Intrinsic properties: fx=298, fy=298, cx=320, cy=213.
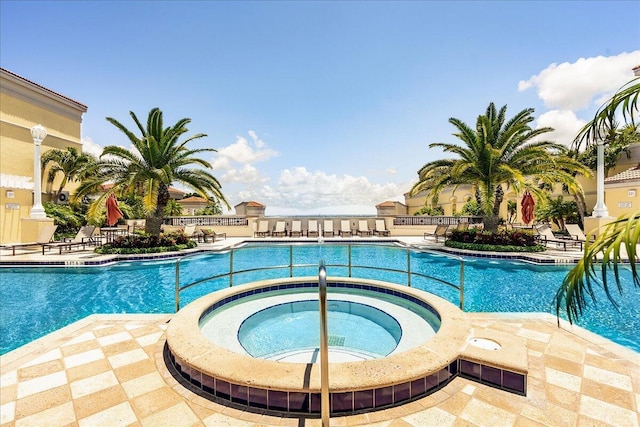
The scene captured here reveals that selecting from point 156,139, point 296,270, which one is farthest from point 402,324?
point 156,139

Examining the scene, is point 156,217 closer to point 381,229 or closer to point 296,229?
point 296,229

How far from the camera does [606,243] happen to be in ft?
4.40

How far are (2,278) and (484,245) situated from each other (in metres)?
17.0

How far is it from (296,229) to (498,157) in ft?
39.6

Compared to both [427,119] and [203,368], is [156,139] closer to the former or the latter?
[427,119]

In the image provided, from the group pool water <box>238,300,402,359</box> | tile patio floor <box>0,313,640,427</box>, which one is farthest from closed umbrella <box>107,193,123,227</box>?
pool water <box>238,300,402,359</box>

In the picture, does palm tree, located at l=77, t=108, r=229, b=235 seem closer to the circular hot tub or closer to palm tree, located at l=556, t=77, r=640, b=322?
the circular hot tub

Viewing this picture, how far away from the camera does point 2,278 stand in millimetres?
9109

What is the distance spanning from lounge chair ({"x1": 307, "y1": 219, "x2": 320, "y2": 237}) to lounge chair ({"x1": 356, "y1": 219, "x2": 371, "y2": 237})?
2.75 metres

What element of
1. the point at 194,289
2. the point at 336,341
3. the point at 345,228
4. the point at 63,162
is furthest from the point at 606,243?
the point at 63,162

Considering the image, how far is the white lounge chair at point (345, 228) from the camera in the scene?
19.4m

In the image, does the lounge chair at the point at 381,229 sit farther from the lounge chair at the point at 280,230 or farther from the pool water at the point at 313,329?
the pool water at the point at 313,329

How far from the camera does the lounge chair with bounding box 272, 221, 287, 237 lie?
19.4 meters

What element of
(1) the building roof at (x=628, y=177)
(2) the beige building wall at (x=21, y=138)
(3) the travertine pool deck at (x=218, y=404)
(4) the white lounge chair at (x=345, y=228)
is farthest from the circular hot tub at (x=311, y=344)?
(1) the building roof at (x=628, y=177)
